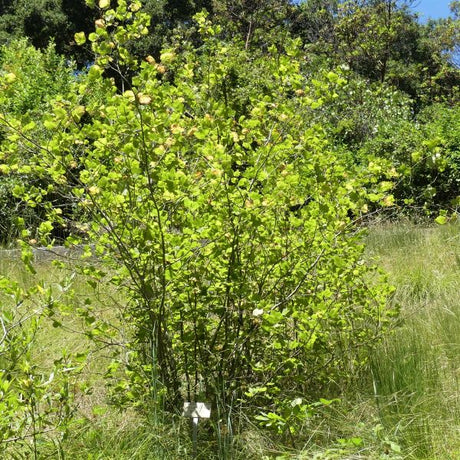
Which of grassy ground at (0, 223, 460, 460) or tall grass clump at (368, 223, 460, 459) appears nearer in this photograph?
grassy ground at (0, 223, 460, 460)

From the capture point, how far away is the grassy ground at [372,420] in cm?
254

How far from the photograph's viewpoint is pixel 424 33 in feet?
79.5

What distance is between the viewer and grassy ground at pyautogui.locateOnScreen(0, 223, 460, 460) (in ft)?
8.34

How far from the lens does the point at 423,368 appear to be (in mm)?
3211

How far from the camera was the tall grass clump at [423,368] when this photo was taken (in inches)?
105

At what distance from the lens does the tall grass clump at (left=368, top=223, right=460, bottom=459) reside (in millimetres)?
2672

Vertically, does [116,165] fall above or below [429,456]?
above

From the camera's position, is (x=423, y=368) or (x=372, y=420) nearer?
(x=372, y=420)

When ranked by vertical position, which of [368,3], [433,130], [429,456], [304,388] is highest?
[368,3]

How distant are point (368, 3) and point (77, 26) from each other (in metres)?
12.0

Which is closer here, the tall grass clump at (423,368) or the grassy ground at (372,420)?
the grassy ground at (372,420)

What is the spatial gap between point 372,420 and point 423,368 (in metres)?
0.56

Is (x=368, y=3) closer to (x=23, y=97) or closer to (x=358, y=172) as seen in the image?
(x=23, y=97)

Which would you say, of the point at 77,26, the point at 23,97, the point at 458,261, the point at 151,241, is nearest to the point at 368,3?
the point at 23,97
